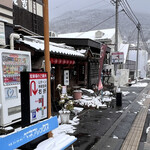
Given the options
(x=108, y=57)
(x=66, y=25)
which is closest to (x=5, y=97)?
(x=108, y=57)

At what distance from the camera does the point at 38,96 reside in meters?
3.67

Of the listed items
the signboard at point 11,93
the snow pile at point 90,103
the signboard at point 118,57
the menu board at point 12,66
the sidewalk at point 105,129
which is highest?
the signboard at point 118,57

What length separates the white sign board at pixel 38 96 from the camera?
11.4 feet

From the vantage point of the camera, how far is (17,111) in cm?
588

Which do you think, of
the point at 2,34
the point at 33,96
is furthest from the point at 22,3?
the point at 33,96

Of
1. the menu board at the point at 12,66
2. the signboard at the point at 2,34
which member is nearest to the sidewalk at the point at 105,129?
the menu board at the point at 12,66

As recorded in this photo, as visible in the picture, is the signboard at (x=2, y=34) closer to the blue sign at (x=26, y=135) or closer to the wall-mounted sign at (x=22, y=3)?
the blue sign at (x=26, y=135)

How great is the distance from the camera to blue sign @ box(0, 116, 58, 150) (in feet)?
9.05

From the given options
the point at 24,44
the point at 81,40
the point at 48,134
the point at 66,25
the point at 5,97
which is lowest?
the point at 48,134

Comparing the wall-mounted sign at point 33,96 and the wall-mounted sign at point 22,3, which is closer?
the wall-mounted sign at point 33,96

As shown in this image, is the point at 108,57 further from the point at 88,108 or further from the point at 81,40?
the point at 88,108

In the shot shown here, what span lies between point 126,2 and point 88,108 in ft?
31.5

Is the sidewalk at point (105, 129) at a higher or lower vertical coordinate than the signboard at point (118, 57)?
lower

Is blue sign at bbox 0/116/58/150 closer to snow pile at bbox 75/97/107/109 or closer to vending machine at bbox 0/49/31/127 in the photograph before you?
vending machine at bbox 0/49/31/127
